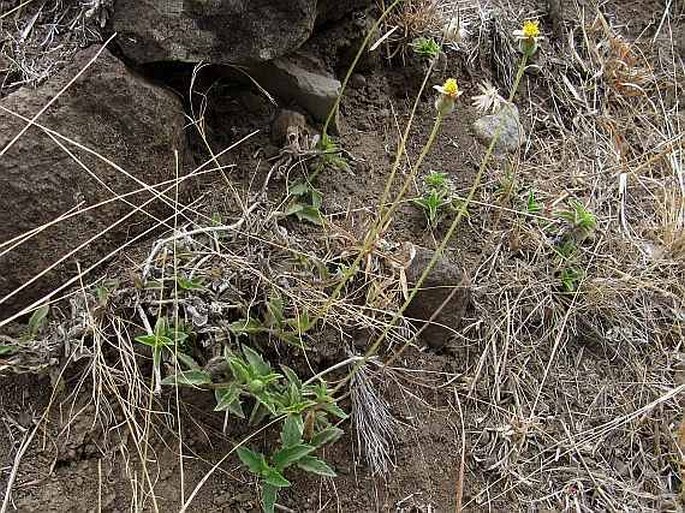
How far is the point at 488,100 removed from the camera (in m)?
2.38

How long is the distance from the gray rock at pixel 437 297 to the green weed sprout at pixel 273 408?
1.12ft

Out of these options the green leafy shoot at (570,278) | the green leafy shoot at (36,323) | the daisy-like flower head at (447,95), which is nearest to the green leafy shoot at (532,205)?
the green leafy shoot at (570,278)

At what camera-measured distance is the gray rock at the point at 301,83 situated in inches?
76.9

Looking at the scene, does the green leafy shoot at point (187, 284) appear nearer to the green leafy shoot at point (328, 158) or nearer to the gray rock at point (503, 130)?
the green leafy shoot at point (328, 158)

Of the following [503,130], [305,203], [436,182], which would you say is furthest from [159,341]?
[503,130]

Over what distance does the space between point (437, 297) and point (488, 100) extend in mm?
808

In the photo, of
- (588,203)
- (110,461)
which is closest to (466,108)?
(588,203)

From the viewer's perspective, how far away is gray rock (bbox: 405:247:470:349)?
71.8 inches

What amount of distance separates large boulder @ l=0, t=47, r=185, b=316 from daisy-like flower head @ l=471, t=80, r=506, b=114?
0.97m

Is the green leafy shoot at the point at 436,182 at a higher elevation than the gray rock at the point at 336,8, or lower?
lower

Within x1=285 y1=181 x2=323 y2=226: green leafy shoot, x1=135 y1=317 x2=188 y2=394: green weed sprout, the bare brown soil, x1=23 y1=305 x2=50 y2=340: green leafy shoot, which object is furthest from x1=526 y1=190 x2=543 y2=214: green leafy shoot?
x1=23 y1=305 x2=50 y2=340: green leafy shoot

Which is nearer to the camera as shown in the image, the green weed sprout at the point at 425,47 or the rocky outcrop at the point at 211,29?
the rocky outcrop at the point at 211,29

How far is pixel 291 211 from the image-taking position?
6.03 ft

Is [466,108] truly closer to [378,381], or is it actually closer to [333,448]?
→ [378,381]
